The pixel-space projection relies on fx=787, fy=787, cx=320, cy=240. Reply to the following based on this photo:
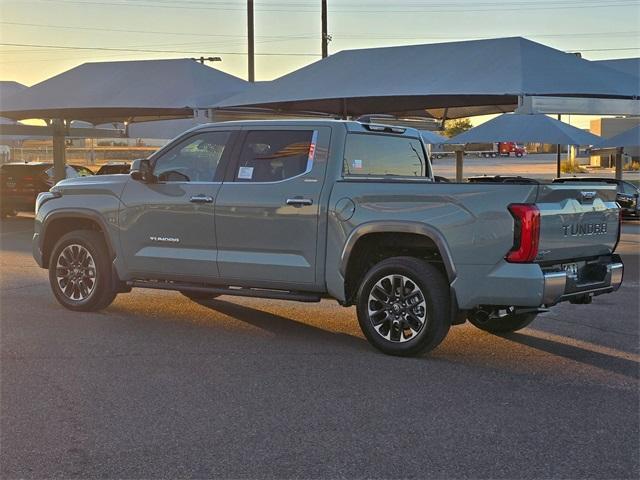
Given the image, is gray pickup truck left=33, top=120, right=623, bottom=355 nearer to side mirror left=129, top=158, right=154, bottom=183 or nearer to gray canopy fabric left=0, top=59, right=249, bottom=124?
side mirror left=129, top=158, right=154, bottom=183

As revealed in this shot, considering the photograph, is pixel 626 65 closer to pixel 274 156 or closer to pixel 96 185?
pixel 274 156

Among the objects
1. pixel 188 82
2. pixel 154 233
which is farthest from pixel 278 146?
pixel 188 82

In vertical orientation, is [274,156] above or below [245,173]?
above

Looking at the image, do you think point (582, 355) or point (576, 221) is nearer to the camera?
point (576, 221)

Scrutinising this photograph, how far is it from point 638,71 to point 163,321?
15.3 meters

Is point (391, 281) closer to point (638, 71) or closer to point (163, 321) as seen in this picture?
point (163, 321)

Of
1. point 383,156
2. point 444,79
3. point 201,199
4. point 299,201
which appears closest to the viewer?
point 299,201

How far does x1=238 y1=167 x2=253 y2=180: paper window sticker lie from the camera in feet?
24.0

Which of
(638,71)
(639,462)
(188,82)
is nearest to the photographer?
(639,462)

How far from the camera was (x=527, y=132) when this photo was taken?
22.5 m

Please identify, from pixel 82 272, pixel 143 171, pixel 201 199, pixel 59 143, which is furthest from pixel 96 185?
pixel 59 143

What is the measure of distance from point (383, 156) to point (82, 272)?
341 centimetres

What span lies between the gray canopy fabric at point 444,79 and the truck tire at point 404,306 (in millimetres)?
9218

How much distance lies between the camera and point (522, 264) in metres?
5.91
